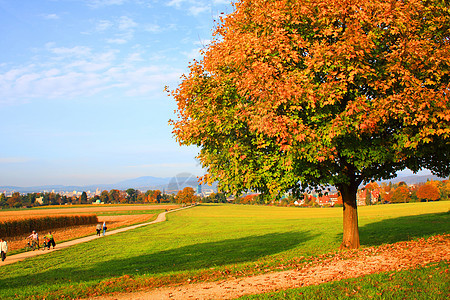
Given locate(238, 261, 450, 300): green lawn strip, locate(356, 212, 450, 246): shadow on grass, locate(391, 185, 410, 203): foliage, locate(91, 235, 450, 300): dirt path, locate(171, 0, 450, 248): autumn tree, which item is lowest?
locate(391, 185, 410, 203): foliage

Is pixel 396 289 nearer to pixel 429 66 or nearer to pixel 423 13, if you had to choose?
pixel 429 66

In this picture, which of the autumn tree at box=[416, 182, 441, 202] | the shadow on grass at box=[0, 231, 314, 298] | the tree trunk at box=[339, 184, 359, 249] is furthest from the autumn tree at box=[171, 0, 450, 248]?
the autumn tree at box=[416, 182, 441, 202]

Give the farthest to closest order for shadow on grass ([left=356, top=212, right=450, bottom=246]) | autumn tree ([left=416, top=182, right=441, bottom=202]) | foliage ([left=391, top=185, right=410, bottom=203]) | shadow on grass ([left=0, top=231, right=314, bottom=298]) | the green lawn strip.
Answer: foliage ([left=391, top=185, right=410, bottom=203]) < autumn tree ([left=416, top=182, right=441, bottom=202]) < shadow on grass ([left=356, top=212, right=450, bottom=246]) < shadow on grass ([left=0, top=231, right=314, bottom=298]) < the green lawn strip

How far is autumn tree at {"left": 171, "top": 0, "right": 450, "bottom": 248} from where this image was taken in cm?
1349

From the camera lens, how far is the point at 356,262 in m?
14.9

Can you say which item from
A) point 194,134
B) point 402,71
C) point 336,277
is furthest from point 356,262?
point 194,134

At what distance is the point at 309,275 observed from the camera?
1338 cm

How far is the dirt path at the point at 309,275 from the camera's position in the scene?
11.9 metres

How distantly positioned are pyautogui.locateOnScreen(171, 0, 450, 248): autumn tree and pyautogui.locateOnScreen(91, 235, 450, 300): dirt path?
3.79 metres

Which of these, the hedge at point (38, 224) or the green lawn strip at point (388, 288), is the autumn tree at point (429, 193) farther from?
the green lawn strip at point (388, 288)

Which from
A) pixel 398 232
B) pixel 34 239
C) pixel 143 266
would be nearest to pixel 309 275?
pixel 143 266

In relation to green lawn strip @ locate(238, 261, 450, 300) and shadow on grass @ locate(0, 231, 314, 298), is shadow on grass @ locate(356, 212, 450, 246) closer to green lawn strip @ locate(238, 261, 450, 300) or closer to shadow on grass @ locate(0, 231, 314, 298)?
shadow on grass @ locate(0, 231, 314, 298)

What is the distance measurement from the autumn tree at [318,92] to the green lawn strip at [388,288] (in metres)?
4.82

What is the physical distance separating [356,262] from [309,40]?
10.2 m
